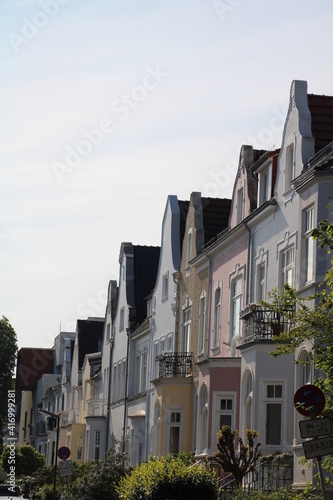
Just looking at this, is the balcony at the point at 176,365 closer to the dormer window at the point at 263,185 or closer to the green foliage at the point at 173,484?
the dormer window at the point at 263,185

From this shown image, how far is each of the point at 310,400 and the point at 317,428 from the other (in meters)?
0.74

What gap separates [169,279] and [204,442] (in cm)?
1126

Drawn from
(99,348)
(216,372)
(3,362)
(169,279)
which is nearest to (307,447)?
(216,372)

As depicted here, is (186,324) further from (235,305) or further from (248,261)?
(248,261)

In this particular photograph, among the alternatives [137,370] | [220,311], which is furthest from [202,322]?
[137,370]

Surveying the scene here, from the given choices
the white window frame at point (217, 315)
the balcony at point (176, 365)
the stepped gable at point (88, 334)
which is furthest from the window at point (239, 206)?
the stepped gable at point (88, 334)

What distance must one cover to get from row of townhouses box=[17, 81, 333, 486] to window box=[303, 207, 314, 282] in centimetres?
3

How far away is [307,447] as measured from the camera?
557 inches

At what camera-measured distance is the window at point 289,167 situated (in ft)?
87.3

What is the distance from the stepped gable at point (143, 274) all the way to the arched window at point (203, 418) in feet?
59.7

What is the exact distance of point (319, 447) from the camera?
46.0 feet

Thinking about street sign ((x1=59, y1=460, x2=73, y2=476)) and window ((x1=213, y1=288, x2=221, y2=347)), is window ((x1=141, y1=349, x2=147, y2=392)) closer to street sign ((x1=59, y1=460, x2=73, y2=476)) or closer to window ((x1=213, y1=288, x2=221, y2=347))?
street sign ((x1=59, y1=460, x2=73, y2=476))

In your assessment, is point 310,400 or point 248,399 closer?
point 310,400

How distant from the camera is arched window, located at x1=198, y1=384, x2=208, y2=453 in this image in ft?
106
